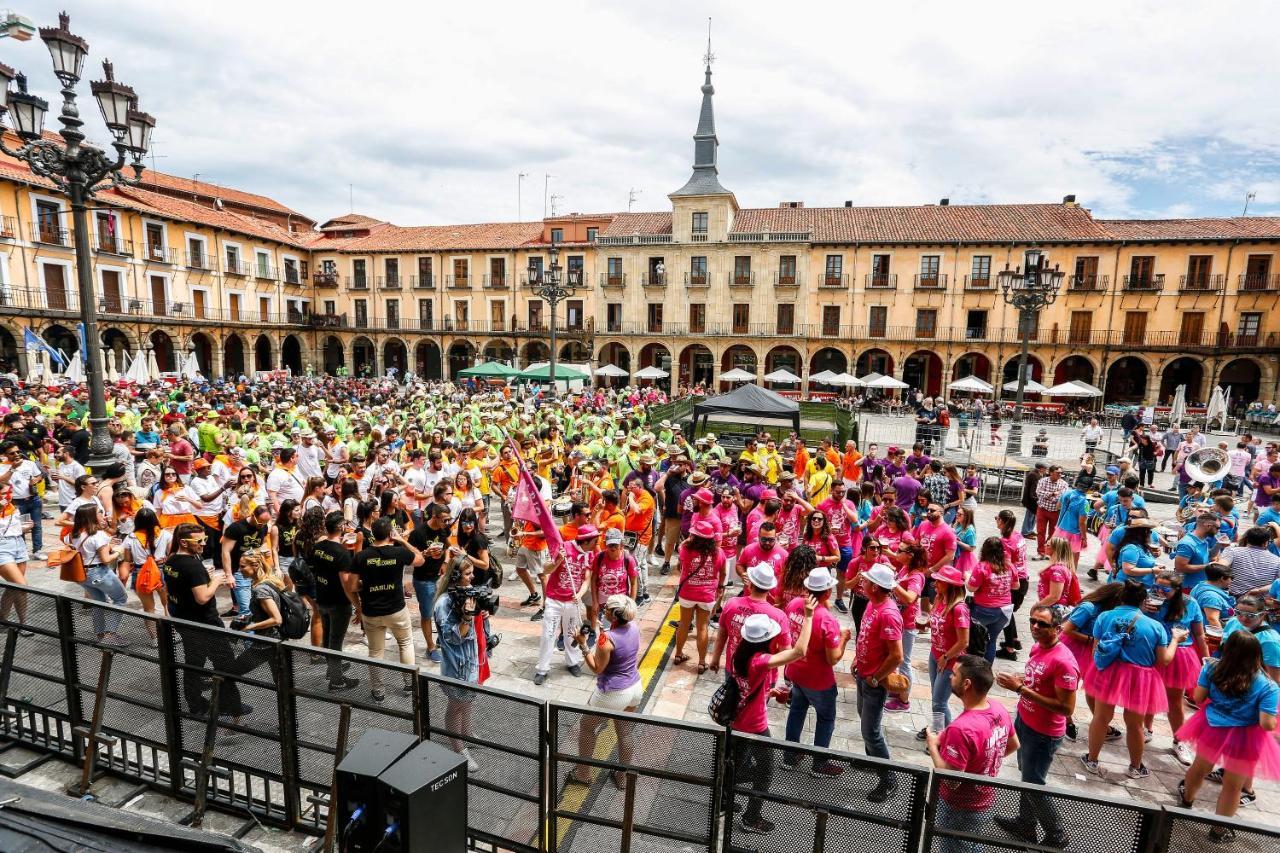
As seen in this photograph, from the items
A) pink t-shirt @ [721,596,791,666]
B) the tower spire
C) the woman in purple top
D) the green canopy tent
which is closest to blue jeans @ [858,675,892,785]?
pink t-shirt @ [721,596,791,666]

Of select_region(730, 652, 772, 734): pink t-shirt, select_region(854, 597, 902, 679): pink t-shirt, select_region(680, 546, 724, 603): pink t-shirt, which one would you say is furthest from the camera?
select_region(680, 546, 724, 603): pink t-shirt

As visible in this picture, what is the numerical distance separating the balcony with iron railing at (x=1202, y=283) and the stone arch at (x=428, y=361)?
4227 cm

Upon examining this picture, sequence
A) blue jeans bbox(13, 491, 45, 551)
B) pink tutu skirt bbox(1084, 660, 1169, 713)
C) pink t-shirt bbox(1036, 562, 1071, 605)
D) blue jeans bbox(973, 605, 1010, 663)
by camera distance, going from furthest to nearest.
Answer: blue jeans bbox(13, 491, 45, 551)
blue jeans bbox(973, 605, 1010, 663)
pink t-shirt bbox(1036, 562, 1071, 605)
pink tutu skirt bbox(1084, 660, 1169, 713)

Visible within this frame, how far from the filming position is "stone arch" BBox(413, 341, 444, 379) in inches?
1783

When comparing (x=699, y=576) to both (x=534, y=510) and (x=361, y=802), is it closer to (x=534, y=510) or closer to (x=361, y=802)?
(x=534, y=510)

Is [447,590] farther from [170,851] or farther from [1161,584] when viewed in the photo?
[1161,584]

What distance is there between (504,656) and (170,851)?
156 inches

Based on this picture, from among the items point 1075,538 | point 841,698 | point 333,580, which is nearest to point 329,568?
point 333,580

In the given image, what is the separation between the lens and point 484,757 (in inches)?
146

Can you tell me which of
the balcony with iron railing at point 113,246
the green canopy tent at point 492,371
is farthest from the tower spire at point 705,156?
the balcony with iron railing at point 113,246

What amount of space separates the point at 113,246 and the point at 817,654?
38.2 meters

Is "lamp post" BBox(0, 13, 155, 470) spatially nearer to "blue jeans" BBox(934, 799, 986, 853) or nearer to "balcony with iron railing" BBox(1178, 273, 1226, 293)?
"blue jeans" BBox(934, 799, 986, 853)

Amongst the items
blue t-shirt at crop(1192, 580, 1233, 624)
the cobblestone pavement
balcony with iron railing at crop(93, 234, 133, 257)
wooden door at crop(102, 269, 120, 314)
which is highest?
balcony with iron railing at crop(93, 234, 133, 257)

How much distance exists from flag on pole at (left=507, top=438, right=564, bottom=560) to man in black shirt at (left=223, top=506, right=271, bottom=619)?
2290 millimetres
